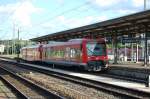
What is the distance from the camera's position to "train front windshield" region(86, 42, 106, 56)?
3141 cm

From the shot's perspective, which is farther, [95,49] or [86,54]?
[95,49]

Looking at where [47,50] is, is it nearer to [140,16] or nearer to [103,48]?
[103,48]

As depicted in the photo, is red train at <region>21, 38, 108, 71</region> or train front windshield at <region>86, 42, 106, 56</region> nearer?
red train at <region>21, 38, 108, 71</region>

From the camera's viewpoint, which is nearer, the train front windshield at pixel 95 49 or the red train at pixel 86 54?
the red train at pixel 86 54

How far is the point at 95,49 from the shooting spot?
3177cm

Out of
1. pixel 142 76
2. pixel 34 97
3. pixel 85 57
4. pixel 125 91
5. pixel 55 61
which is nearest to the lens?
pixel 34 97

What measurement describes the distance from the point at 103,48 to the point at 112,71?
2.06m

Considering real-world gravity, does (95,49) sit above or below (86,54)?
above

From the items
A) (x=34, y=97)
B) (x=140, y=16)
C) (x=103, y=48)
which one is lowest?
(x=34, y=97)

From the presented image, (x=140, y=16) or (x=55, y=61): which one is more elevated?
(x=140, y=16)

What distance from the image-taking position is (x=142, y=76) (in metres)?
27.0

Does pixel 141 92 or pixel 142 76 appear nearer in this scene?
pixel 141 92

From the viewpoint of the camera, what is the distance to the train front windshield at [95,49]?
1236 inches

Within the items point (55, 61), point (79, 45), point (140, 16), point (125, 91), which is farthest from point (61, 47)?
point (125, 91)
